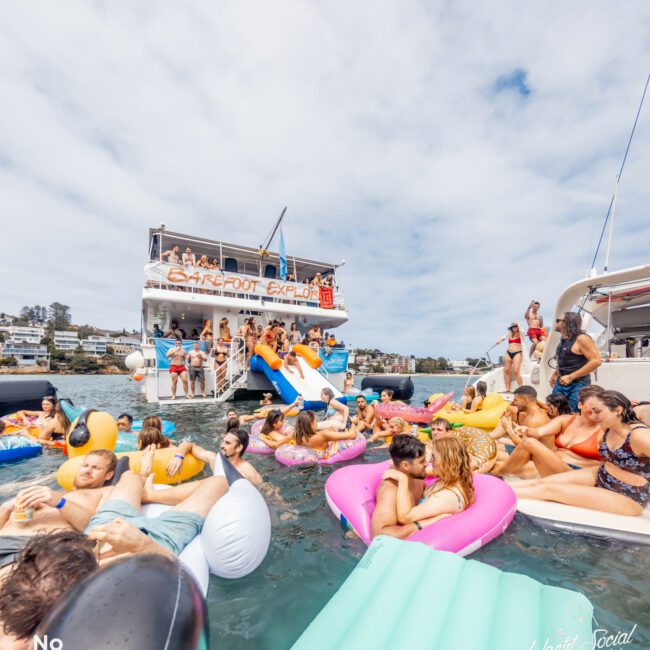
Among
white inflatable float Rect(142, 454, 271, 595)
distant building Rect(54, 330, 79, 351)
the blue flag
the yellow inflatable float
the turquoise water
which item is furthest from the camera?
distant building Rect(54, 330, 79, 351)

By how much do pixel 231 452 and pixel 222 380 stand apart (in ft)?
27.3

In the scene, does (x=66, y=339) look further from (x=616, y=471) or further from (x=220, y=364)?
(x=616, y=471)

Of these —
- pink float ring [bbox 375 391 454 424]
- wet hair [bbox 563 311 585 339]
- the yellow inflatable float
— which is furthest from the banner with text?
wet hair [bbox 563 311 585 339]

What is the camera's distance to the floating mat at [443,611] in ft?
5.02

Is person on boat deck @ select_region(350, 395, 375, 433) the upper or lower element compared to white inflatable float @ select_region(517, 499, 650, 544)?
upper

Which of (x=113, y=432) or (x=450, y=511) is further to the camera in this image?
(x=113, y=432)

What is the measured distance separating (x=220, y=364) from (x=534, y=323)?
1005 cm

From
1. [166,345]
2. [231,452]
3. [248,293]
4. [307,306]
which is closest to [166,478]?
[231,452]

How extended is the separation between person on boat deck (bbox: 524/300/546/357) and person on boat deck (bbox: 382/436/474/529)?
7.53 m

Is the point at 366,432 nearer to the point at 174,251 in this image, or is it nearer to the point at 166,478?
the point at 166,478

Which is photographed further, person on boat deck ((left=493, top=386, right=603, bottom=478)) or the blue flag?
the blue flag

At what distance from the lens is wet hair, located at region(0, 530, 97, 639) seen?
3.50 feet

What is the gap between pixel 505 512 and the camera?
2879 millimetres

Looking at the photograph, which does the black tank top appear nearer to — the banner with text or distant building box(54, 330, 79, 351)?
the banner with text
